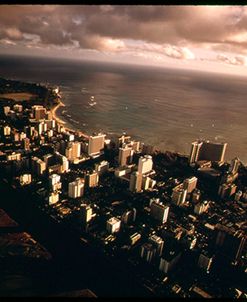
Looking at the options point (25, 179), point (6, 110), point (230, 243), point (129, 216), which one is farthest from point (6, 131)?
point (230, 243)

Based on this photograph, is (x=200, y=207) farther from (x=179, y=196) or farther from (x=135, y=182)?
(x=135, y=182)

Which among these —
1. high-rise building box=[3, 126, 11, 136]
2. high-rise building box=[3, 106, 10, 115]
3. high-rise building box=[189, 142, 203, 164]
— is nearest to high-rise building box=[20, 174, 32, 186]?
high-rise building box=[3, 126, 11, 136]

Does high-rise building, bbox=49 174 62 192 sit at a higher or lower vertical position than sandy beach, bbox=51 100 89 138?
lower

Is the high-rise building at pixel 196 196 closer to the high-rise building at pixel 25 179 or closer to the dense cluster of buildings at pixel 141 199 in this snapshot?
the dense cluster of buildings at pixel 141 199

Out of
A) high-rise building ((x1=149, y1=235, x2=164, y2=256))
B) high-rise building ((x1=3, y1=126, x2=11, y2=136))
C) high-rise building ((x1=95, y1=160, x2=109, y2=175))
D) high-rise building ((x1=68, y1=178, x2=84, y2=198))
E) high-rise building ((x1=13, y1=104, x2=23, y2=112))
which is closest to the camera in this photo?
high-rise building ((x1=149, y1=235, x2=164, y2=256))

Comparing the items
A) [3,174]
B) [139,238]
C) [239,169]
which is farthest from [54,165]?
[239,169]

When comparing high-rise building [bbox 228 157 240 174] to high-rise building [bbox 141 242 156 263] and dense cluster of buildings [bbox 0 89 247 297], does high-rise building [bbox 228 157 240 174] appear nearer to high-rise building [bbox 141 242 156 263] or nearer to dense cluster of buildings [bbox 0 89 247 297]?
dense cluster of buildings [bbox 0 89 247 297]

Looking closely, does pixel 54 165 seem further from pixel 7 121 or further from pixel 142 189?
pixel 7 121

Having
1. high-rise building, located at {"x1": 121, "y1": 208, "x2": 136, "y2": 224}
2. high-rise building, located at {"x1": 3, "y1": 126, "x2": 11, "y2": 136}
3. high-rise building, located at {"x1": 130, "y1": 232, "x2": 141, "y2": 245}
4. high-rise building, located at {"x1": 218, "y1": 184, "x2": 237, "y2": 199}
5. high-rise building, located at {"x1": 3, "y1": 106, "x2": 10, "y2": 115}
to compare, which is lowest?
high-rise building, located at {"x1": 130, "y1": 232, "x2": 141, "y2": 245}

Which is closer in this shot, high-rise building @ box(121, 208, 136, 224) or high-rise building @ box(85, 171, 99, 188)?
high-rise building @ box(121, 208, 136, 224)
